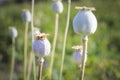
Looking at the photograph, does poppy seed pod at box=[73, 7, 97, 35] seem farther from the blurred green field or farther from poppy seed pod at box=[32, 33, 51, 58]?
the blurred green field

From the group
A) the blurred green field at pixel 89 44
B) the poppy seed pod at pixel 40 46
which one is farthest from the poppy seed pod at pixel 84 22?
the blurred green field at pixel 89 44

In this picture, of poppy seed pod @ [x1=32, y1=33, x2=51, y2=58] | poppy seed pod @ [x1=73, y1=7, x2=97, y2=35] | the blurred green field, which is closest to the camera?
poppy seed pod @ [x1=73, y1=7, x2=97, y2=35]

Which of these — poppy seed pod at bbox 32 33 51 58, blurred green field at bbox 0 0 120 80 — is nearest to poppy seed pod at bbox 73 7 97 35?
poppy seed pod at bbox 32 33 51 58

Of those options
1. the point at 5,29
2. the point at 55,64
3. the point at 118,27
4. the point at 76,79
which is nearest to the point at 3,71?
the point at 55,64

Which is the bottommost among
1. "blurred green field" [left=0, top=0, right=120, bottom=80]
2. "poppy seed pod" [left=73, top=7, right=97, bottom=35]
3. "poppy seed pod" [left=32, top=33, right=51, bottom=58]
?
"blurred green field" [left=0, top=0, right=120, bottom=80]

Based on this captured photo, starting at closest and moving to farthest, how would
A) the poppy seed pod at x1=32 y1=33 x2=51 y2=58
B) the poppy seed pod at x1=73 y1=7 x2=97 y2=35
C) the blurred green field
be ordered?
the poppy seed pod at x1=73 y1=7 x2=97 y2=35
the poppy seed pod at x1=32 y1=33 x2=51 y2=58
the blurred green field

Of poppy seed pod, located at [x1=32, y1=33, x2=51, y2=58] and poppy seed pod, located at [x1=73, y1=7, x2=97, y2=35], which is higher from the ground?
poppy seed pod, located at [x1=73, y1=7, x2=97, y2=35]

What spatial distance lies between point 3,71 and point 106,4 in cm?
315

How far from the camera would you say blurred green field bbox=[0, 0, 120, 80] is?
336 cm

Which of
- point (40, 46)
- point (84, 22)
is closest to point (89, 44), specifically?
point (40, 46)

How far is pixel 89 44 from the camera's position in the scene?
4.75 m

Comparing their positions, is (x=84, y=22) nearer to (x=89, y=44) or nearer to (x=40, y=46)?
(x=40, y=46)

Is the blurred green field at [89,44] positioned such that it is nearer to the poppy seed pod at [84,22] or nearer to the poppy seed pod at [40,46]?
the poppy seed pod at [40,46]

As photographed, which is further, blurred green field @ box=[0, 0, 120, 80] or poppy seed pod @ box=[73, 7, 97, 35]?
blurred green field @ box=[0, 0, 120, 80]
